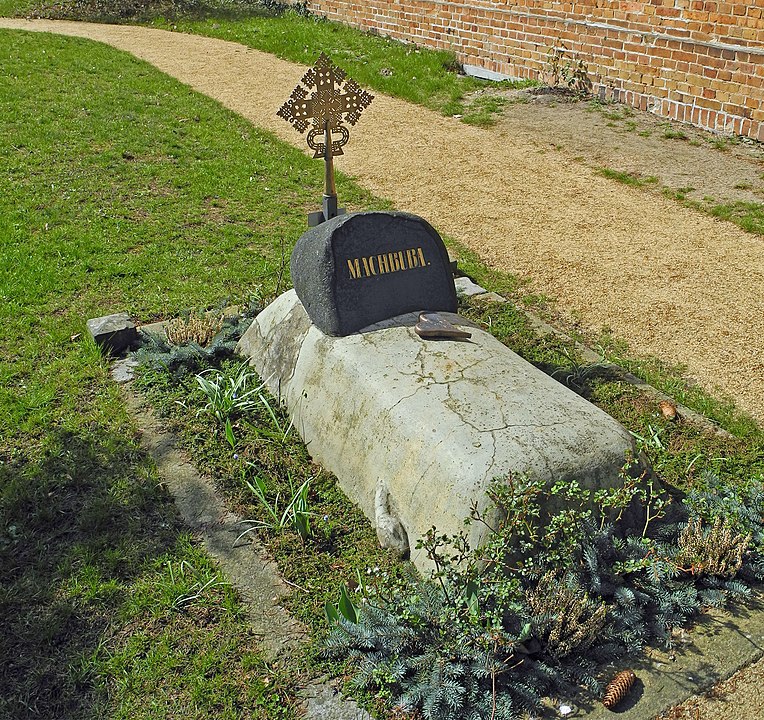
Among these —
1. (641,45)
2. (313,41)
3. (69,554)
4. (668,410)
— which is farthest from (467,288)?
(313,41)

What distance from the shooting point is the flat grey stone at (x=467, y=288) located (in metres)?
6.14

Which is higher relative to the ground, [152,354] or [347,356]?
[347,356]

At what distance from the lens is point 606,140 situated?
972 centimetres

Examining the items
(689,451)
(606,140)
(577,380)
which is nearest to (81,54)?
(606,140)

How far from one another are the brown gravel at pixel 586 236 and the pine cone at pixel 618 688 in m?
0.18

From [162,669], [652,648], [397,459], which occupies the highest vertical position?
[397,459]

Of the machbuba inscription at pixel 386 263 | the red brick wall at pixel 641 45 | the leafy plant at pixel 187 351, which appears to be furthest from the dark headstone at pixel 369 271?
the red brick wall at pixel 641 45

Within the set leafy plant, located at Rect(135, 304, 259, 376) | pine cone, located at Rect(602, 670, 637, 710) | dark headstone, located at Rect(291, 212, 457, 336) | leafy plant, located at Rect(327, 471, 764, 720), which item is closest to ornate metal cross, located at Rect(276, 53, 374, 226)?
dark headstone, located at Rect(291, 212, 457, 336)

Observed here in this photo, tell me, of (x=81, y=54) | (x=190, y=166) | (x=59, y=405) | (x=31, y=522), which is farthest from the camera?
(x=81, y=54)

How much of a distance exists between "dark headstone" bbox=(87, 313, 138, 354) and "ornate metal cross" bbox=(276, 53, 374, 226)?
139 cm

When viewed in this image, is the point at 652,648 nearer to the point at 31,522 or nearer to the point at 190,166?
the point at 31,522

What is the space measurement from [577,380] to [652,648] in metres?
2.12

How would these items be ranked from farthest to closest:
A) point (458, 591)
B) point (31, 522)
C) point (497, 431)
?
point (31, 522), point (497, 431), point (458, 591)

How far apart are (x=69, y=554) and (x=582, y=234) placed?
17.2 ft
